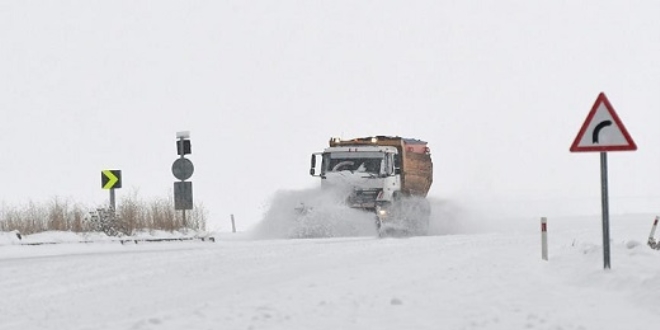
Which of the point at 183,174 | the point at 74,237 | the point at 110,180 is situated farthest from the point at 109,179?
the point at 74,237

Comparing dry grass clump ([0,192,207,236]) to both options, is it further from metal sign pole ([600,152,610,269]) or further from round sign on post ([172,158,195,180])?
metal sign pole ([600,152,610,269])

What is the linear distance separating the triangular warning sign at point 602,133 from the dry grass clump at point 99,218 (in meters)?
15.9

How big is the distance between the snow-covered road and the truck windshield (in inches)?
433

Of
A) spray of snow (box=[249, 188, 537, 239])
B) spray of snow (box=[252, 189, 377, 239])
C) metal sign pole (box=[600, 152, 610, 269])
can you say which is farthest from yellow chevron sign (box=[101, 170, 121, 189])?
metal sign pole (box=[600, 152, 610, 269])

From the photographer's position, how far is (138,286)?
Result: 12.9 meters

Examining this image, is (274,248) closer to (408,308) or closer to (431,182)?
(408,308)

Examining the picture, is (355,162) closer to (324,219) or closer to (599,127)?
(324,219)

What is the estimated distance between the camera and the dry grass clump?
81.6 feet

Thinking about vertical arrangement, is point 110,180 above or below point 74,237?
above

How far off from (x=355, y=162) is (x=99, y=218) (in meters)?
7.78

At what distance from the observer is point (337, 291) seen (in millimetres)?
11578

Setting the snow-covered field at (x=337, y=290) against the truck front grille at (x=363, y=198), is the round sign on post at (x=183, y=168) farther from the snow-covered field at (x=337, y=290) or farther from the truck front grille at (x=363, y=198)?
the snow-covered field at (x=337, y=290)

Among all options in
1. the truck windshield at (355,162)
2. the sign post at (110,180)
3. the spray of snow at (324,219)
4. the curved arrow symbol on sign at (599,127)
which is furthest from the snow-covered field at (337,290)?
the sign post at (110,180)

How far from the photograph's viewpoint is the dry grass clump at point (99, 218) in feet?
81.6
